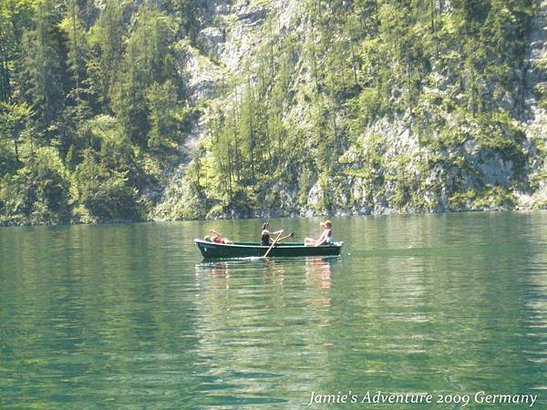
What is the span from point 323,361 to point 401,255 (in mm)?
34722

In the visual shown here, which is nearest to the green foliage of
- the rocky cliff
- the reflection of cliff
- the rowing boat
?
the rocky cliff

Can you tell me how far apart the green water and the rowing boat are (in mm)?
4492

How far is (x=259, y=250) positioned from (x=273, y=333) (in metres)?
30.4

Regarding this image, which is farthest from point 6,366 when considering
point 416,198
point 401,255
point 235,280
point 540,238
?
point 416,198

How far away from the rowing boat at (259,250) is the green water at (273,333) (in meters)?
4.49

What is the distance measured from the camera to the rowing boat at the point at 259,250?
5822 centimetres

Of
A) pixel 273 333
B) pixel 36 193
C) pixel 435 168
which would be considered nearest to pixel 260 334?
pixel 273 333

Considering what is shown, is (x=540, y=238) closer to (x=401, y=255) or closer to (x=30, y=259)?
(x=401, y=255)

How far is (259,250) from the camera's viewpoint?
2299 inches

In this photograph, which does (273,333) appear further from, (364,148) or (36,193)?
(36,193)

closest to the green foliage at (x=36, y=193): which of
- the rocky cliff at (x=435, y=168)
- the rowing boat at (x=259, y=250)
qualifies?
the rocky cliff at (x=435, y=168)

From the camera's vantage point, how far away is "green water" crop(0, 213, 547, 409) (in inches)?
818

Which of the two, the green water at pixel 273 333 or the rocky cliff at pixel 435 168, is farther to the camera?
the rocky cliff at pixel 435 168

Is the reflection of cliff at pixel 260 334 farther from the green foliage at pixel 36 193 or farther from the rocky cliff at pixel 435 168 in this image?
the green foliage at pixel 36 193
